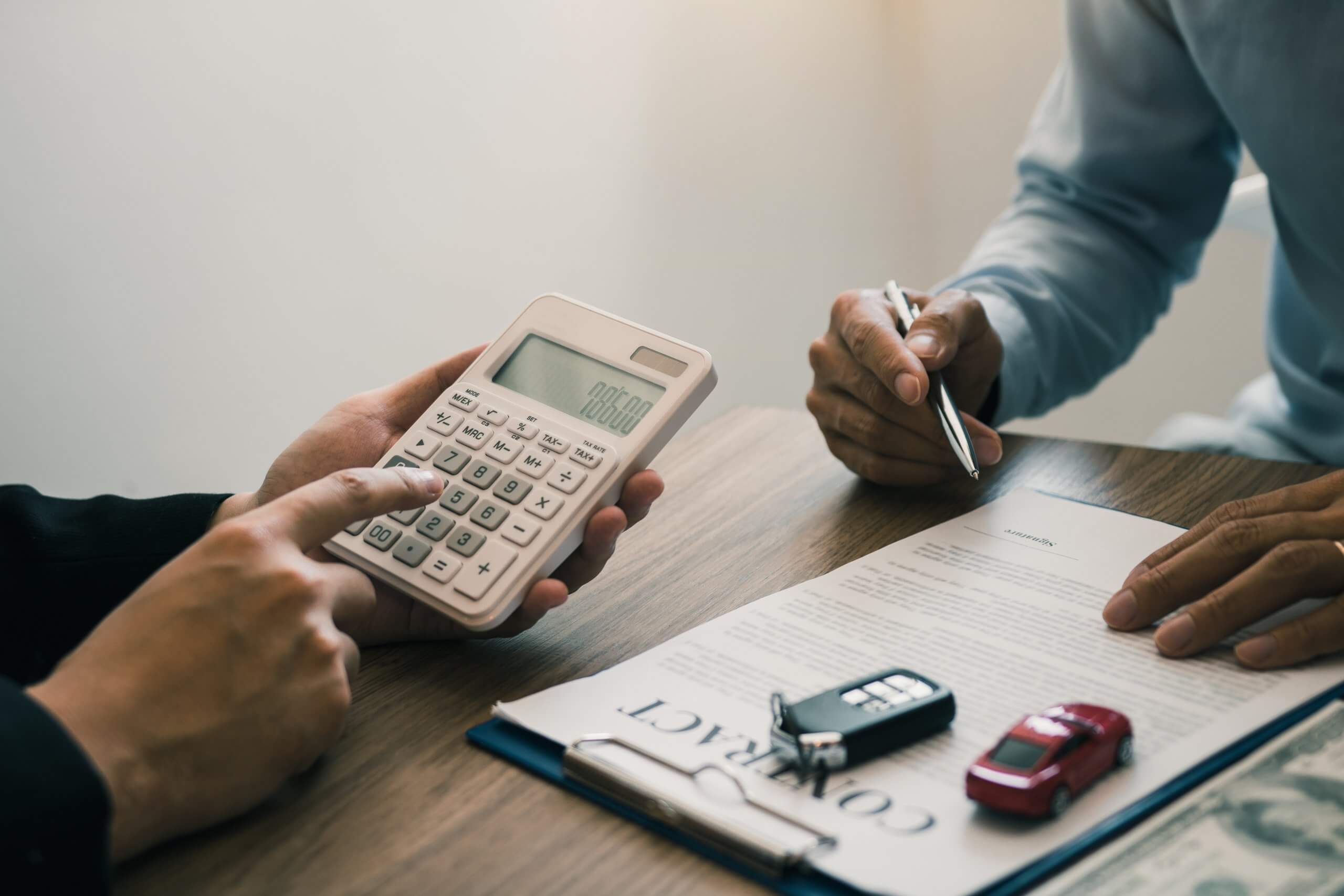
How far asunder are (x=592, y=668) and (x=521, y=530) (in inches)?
3.2

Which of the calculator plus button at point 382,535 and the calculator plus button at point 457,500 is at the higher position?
the calculator plus button at point 457,500

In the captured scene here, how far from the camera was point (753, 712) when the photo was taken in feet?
1.60

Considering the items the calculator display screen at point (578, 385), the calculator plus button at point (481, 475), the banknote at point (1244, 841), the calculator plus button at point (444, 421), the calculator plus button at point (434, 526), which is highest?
the calculator display screen at point (578, 385)

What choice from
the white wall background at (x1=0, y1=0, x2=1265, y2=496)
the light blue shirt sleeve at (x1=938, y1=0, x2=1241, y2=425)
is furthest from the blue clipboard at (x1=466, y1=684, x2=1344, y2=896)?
the white wall background at (x1=0, y1=0, x2=1265, y2=496)

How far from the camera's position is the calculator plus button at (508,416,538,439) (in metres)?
0.63

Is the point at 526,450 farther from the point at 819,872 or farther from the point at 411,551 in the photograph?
the point at 819,872

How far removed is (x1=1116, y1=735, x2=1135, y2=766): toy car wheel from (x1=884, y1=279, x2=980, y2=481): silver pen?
269 mm

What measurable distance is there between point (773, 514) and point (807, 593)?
0.15m

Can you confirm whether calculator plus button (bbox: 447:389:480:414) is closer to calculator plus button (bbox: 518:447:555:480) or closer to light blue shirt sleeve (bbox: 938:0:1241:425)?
calculator plus button (bbox: 518:447:555:480)

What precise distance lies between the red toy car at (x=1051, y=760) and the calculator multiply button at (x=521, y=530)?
0.26 metres

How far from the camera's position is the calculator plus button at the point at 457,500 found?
0.60 m

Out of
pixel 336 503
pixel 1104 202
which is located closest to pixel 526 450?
pixel 336 503
